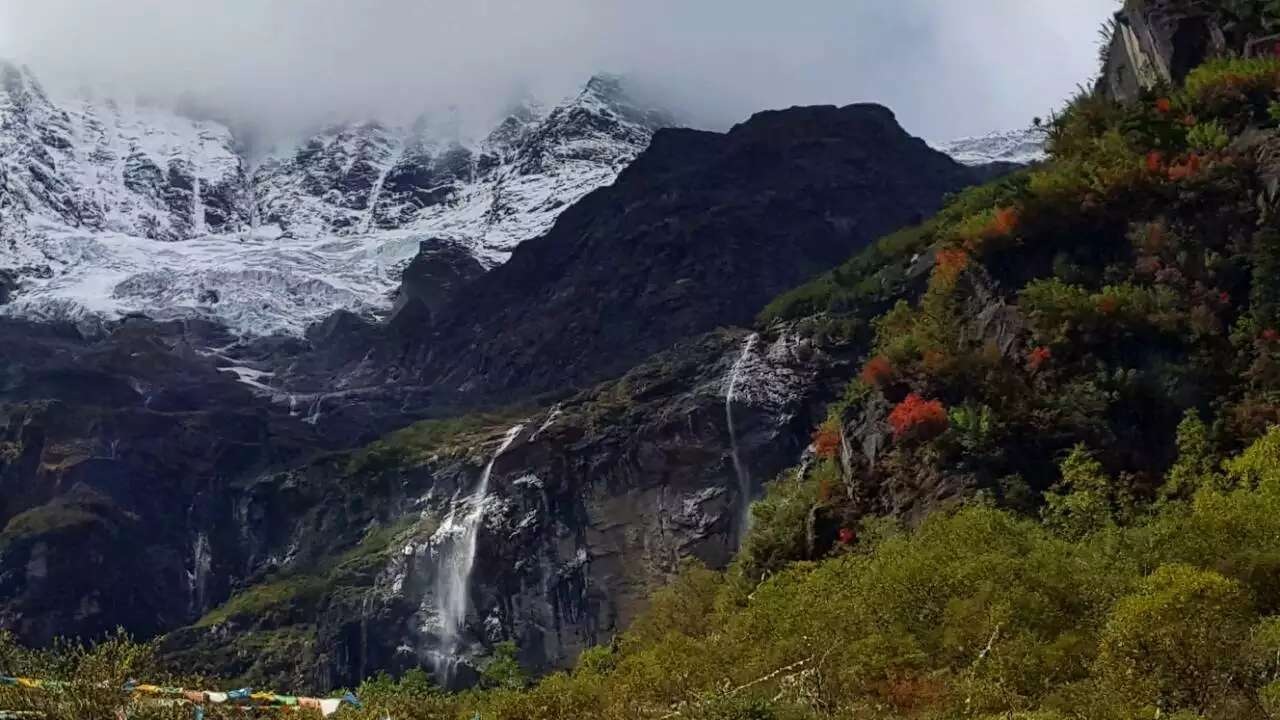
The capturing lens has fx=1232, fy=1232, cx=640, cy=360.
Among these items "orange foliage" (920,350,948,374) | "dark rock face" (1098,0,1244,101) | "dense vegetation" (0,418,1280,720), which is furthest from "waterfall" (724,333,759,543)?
"dense vegetation" (0,418,1280,720)

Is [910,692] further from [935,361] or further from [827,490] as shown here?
[935,361]

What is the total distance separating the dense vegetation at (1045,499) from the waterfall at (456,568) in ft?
55.0

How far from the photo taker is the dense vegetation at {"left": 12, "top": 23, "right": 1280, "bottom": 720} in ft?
73.9

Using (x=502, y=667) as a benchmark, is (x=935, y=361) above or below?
above

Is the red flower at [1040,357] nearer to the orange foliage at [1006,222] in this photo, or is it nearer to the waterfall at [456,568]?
the orange foliage at [1006,222]

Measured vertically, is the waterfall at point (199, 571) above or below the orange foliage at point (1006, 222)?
below

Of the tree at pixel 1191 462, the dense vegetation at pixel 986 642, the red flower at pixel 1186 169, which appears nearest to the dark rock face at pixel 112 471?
the dense vegetation at pixel 986 642

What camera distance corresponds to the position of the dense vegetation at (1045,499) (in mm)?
22531

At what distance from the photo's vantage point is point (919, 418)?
4641cm

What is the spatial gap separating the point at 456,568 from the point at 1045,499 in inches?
Result: 2215

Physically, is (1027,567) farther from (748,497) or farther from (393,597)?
(393,597)

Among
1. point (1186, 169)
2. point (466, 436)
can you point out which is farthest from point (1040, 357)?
point (466, 436)

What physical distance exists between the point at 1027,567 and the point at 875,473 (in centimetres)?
2046

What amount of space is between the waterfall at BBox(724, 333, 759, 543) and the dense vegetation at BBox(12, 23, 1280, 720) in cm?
2021
